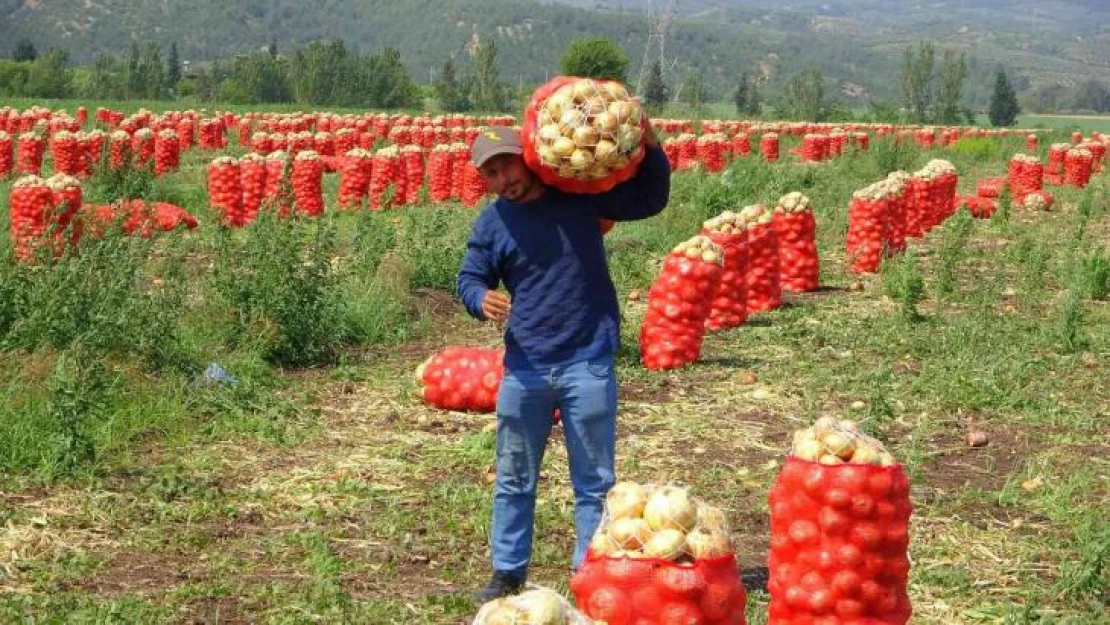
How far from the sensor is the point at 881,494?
159 inches

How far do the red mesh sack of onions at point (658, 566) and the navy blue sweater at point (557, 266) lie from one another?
3.86 ft

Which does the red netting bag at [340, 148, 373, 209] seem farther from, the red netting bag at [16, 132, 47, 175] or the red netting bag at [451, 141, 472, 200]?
the red netting bag at [16, 132, 47, 175]

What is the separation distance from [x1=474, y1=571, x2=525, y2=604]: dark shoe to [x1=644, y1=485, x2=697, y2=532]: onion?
1447 millimetres

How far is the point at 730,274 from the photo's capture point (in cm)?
1036

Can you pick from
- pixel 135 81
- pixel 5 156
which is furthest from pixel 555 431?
pixel 135 81

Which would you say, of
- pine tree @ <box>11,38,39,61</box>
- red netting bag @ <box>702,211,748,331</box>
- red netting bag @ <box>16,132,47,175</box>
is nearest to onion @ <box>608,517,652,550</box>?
red netting bag @ <box>702,211,748,331</box>

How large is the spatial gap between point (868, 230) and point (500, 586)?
9.13 metres

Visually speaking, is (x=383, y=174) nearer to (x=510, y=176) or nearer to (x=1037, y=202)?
(x=1037, y=202)

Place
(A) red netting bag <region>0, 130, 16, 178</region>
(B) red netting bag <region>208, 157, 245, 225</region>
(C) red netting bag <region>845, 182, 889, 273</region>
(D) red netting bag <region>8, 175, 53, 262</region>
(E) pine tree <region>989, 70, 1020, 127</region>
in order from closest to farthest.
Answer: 1. (D) red netting bag <region>8, 175, 53, 262</region>
2. (C) red netting bag <region>845, 182, 889, 273</region>
3. (B) red netting bag <region>208, 157, 245, 225</region>
4. (A) red netting bag <region>0, 130, 16, 178</region>
5. (E) pine tree <region>989, 70, 1020, 127</region>

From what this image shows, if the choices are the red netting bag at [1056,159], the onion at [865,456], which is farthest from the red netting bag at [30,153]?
the onion at [865,456]

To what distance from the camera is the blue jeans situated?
15.5ft

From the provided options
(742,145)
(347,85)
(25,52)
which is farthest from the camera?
(25,52)

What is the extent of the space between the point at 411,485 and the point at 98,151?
14976mm

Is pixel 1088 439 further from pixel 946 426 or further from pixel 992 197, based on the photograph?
pixel 992 197
